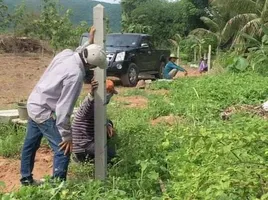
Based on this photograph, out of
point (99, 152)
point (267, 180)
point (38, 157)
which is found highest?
point (267, 180)

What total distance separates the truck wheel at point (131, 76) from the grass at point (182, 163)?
284 inches

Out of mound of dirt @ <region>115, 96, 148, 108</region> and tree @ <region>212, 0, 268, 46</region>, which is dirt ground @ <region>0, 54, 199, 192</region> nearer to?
mound of dirt @ <region>115, 96, 148, 108</region>

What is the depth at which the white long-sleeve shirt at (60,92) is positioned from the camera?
15.5 feet

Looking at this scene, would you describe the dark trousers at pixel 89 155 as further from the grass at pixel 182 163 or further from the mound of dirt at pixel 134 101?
the mound of dirt at pixel 134 101

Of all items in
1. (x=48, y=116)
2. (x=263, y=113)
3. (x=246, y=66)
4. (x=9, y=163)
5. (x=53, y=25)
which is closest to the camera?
(x=48, y=116)

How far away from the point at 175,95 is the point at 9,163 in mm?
5464

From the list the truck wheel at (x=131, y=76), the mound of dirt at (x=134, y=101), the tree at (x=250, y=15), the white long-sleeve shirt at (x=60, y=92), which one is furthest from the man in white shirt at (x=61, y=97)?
the tree at (x=250, y=15)

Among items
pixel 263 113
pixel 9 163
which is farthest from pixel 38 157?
pixel 263 113

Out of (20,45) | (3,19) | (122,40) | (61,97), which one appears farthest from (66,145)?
(3,19)

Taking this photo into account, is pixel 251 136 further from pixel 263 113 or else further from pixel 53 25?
pixel 53 25

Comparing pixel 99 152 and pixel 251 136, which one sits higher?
pixel 251 136

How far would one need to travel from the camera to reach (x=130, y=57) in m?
16.6

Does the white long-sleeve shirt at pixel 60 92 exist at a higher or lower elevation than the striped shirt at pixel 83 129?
higher

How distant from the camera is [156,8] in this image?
4394cm
